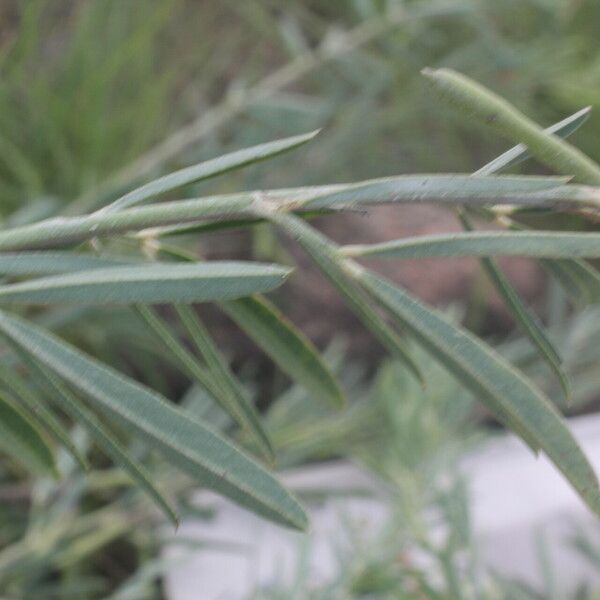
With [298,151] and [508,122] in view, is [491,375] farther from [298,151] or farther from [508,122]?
[298,151]

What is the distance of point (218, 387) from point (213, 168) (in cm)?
6

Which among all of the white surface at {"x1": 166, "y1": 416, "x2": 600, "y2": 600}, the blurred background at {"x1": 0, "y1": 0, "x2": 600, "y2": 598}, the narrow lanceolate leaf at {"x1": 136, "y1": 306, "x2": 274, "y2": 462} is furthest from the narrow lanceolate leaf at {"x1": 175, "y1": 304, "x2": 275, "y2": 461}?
the white surface at {"x1": 166, "y1": 416, "x2": 600, "y2": 600}

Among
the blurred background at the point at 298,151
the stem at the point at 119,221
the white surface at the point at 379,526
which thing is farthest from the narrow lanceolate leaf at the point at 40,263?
the white surface at the point at 379,526

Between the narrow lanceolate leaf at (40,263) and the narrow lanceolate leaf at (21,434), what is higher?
the narrow lanceolate leaf at (40,263)

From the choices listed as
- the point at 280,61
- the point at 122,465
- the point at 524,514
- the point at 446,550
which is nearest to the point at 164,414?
the point at 122,465

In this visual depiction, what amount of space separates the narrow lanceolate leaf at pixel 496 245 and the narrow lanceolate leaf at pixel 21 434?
0.09m

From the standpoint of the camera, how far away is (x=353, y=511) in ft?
2.06

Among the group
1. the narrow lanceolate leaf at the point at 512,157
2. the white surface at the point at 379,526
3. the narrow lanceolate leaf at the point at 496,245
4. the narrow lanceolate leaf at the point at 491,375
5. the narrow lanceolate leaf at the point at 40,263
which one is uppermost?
the narrow lanceolate leaf at the point at 40,263

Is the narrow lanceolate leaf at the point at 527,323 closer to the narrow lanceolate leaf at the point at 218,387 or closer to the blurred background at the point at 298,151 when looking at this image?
the narrow lanceolate leaf at the point at 218,387

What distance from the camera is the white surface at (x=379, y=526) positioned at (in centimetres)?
57

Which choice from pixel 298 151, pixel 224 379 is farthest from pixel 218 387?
pixel 298 151

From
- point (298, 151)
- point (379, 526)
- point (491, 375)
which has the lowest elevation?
point (379, 526)

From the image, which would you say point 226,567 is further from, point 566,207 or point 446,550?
point 566,207

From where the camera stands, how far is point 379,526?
1.77ft
